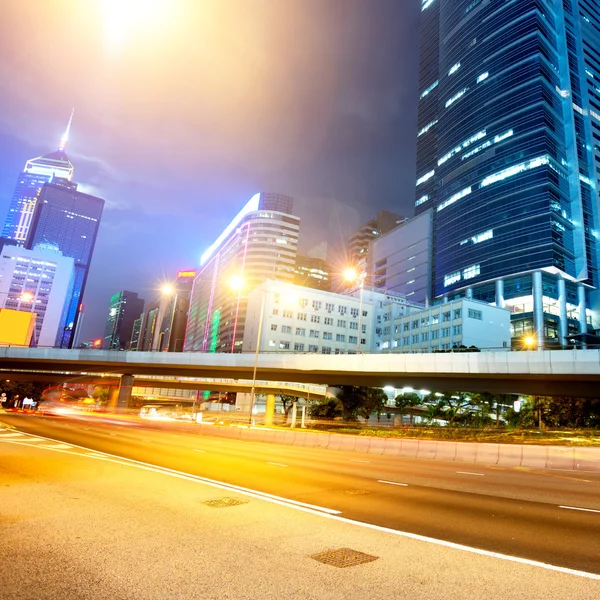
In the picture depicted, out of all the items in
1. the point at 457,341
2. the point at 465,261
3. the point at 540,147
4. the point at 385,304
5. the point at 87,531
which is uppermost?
the point at 540,147

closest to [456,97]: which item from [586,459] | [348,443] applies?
[348,443]

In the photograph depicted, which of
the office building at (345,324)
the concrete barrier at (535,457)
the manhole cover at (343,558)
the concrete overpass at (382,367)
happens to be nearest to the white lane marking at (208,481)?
the manhole cover at (343,558)

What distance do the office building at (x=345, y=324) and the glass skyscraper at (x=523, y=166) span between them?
650 inches

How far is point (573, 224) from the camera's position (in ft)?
407

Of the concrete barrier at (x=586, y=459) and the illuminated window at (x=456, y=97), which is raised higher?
the illuminated window at (x=456, y=97)

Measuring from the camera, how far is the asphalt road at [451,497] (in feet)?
23.4

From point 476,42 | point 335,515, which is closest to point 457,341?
point 335,515

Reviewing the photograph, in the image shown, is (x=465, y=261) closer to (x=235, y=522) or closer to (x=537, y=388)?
(x=537, y=388)

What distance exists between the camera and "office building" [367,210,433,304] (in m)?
163

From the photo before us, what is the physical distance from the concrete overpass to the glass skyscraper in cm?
7879

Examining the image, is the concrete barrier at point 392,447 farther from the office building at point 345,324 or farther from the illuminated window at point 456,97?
the illuminated window at point 456,97

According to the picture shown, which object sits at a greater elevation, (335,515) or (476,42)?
(476,42)

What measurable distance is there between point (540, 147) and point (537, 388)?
11057cm

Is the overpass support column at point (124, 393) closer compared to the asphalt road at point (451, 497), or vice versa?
the asphalt road at point (451, 497)
